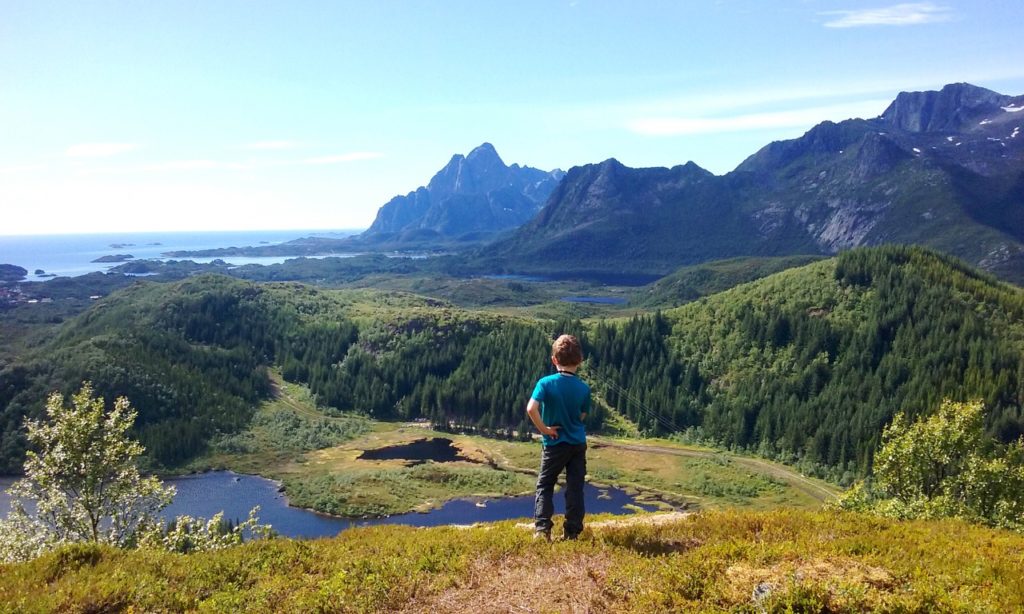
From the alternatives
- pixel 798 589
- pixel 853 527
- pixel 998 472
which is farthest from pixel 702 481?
pixel 798 589

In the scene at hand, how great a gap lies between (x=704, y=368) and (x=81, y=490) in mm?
143486

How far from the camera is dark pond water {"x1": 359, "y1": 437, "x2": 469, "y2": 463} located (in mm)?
123500

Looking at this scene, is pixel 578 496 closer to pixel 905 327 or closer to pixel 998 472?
pixel 998 472

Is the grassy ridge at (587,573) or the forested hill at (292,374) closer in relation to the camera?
the grassy ridge at (587,573)

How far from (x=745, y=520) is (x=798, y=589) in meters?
6.49

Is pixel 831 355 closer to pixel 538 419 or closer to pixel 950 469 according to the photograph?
pixel 950 469

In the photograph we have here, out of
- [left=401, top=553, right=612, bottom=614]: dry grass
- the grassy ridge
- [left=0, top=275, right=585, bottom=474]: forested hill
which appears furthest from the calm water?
[left=401, top=553, right=612, bottom=614]: dry grass

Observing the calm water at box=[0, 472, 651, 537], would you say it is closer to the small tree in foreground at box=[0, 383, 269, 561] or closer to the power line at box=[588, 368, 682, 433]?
the power line at box=[588, 368, 682, 433]

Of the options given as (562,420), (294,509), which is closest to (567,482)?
(562,420)

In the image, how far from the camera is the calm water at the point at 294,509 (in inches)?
3514

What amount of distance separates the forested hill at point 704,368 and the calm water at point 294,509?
70.4 feet

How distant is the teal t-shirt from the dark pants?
2.04 ft

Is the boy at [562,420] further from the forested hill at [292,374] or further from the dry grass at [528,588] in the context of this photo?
the forested hill at [292,374]

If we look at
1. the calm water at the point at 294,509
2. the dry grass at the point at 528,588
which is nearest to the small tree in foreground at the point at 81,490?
the dry grass at the point at 528,588
